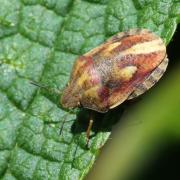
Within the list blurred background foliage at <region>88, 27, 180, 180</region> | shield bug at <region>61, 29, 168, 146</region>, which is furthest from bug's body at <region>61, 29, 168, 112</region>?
blurred background foliage at <region>88, 27, 180, 180</region>

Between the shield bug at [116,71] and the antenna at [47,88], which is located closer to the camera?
the shield bug at [116,71]

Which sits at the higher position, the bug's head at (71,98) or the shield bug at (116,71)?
the shield bug at (116,71)

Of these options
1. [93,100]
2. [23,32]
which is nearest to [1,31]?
[23,32]

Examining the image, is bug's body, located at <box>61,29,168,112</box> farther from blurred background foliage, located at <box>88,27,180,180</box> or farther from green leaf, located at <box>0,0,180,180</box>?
blurred background foliage, located at <box>88,27,180,180</box>

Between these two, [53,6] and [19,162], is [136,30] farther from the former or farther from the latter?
[19,162]

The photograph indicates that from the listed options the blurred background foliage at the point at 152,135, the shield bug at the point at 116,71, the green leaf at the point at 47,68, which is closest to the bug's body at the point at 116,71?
the shield bug at the point at 116,71

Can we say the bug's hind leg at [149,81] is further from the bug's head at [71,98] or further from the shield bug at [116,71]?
the bug's head at [71,98]
